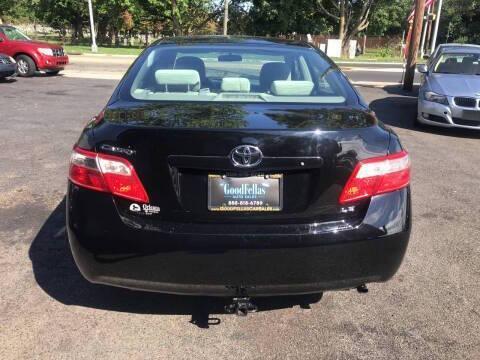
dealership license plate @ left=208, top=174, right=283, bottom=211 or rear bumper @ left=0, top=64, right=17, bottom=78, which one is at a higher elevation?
dealership license plate @ left=208, top=174, right=283, bottom=211

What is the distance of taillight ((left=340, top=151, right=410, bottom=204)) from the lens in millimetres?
2559

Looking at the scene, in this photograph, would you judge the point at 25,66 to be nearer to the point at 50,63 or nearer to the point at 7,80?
the point at 50,63

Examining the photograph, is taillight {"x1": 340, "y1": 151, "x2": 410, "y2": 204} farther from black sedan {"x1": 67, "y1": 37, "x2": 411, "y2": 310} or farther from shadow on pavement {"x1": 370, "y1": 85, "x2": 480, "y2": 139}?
shadow on pavement {"x1": 370, "y1": 85, "x2": 480, "y2": 139}

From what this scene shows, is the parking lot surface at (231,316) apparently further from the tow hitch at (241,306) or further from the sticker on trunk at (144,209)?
the sticker on trunk at (144,209)

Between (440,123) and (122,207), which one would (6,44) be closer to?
(440,123)

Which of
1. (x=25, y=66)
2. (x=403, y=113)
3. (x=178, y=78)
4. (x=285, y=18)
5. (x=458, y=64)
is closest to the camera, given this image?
(x=178, y=78)

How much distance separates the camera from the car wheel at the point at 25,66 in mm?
16812

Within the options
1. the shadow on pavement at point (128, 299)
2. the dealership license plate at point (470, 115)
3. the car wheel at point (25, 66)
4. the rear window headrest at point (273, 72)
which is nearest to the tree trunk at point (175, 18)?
the car wheel at point (25, 66)

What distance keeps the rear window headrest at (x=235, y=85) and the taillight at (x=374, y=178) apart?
1194 millimetres

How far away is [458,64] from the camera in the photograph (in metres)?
10.2

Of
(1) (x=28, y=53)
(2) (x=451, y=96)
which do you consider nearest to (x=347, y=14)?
(1) (x=28, y=53)

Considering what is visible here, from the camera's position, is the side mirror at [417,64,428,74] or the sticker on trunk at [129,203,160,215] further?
the side mirror at [417,64,428,74]

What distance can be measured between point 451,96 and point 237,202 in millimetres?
7288

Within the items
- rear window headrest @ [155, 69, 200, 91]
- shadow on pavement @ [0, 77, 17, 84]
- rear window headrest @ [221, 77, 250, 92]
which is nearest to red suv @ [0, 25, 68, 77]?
shadow on pavement @ [0, 77, 17, 84]
